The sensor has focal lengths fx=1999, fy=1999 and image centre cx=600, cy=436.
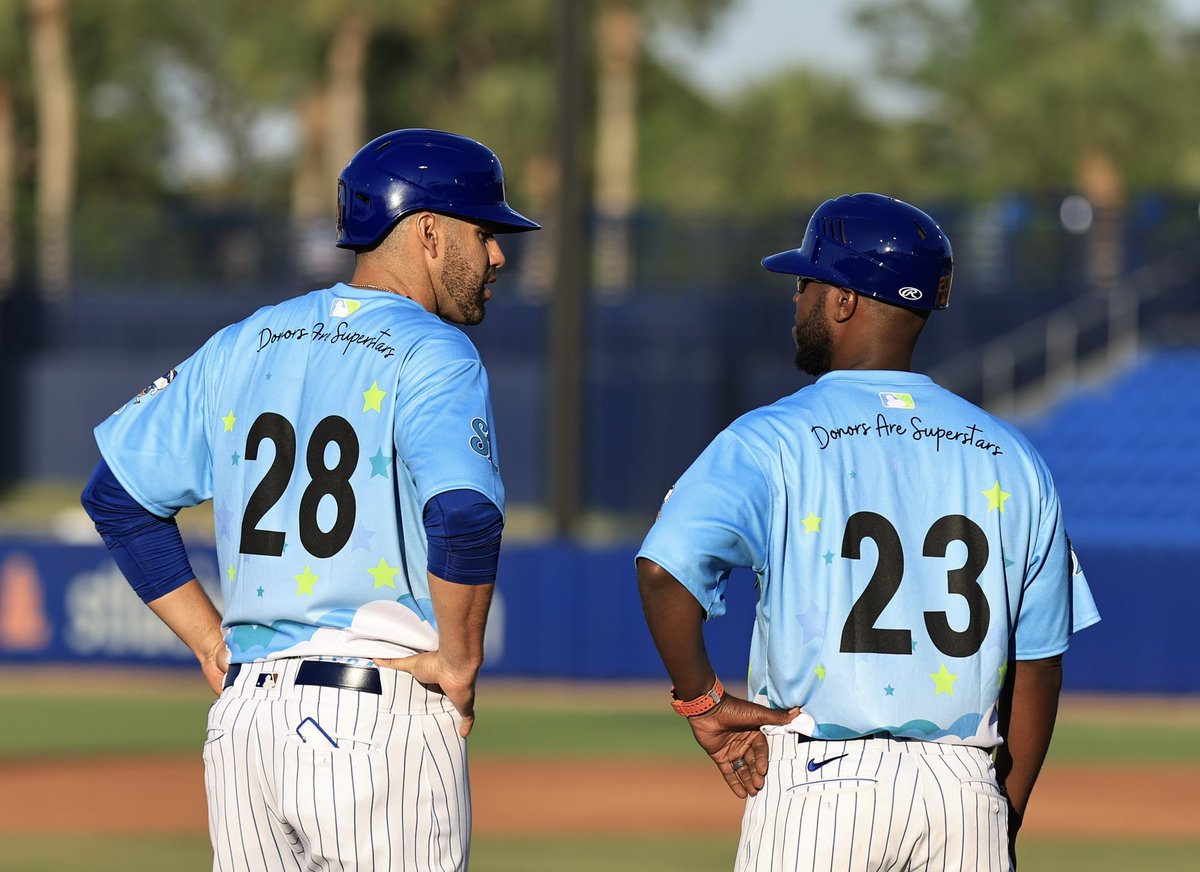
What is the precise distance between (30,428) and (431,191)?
32.0 metres

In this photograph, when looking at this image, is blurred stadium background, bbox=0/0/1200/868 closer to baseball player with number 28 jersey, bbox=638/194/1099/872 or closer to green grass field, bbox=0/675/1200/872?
green grass field, bbox=0/675/1200/872

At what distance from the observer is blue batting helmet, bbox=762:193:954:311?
375cm

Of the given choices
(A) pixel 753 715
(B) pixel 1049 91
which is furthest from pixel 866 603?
(B) pixel 1049 91

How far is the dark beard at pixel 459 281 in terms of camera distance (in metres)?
3.90

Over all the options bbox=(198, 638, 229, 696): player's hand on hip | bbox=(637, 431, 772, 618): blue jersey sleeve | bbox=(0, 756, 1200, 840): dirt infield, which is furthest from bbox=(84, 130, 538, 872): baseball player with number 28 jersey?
bbox=(0, 756, 1200, 840): dirt infield

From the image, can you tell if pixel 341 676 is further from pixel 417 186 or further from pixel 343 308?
pixel 417 186

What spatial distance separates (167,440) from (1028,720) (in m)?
1.76

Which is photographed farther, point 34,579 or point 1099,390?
point 1099,390

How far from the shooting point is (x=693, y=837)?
32.3ft

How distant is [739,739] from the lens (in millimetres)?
3699

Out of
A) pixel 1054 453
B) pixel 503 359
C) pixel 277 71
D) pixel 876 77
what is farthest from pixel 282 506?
pixel 876 77

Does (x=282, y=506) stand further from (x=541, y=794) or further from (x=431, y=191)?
(x=541, y=794)

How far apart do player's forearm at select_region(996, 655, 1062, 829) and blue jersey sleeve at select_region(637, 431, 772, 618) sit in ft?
1.91

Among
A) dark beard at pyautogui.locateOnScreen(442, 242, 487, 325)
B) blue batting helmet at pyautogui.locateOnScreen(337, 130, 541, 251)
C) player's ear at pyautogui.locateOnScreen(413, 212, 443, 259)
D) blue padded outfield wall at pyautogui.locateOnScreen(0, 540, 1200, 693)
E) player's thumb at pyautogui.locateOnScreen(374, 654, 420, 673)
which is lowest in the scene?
blue padded outfield wall at pyautogui.locateOnScreen(0, 540, 1200, 693)
